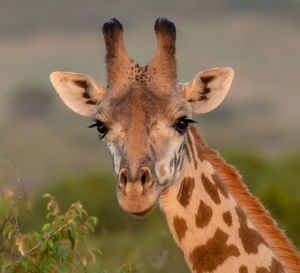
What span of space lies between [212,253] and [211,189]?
772mm

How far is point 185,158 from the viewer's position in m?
9.62

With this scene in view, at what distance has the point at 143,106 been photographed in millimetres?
9344

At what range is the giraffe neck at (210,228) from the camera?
948 centimetres

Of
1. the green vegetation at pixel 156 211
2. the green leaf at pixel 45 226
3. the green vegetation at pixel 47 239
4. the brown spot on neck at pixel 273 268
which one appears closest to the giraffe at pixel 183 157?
the brown spot on neck at pixel 273 268

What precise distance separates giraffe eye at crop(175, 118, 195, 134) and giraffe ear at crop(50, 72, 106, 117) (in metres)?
1.21

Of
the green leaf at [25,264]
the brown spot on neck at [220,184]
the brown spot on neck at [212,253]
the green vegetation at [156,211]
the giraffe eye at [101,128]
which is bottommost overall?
the green vegetation at [156,211]

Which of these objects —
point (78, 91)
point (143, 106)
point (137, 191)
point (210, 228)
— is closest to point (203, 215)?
point (210, 228)

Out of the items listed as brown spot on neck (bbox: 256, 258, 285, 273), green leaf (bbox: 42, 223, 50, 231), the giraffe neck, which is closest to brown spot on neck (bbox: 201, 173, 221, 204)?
the giraffe neck

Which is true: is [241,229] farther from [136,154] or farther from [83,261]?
[83,261]

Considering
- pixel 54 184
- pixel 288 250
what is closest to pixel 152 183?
pixel 288 250

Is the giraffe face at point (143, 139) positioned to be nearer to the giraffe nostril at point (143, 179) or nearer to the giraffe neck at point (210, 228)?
the giraffe nostril at point (143, 179)

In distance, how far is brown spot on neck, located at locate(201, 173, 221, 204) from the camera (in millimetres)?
9719

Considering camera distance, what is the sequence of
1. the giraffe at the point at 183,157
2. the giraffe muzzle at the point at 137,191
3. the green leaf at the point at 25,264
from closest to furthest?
the giraffe muzzle at the point at 137,191, the giraffe at the point at 183,157, the green leaf at the point at 25,264

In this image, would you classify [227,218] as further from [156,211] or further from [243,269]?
[156,211]
